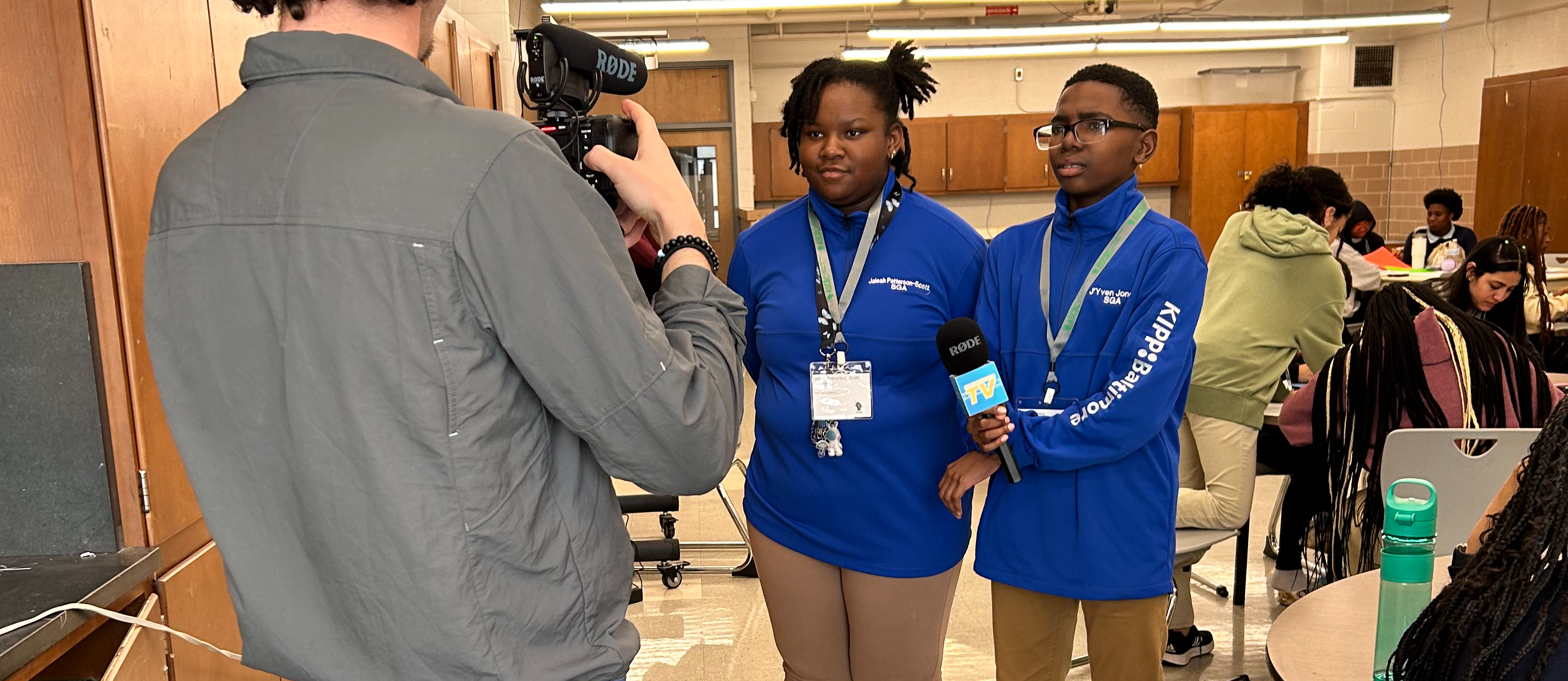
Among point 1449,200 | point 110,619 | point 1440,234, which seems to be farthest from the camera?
point 1440,234

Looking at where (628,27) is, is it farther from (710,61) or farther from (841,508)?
(841,508)

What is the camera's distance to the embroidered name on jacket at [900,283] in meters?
1.92

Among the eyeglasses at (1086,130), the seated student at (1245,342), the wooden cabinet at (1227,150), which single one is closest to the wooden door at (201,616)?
the eyeglasses at (1086,130)

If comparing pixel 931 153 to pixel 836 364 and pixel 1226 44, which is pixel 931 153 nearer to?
pixel 1226 44

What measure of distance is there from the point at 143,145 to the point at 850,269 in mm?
1205

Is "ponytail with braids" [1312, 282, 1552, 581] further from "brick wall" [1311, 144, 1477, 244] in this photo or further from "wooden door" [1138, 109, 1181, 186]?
"brick wall" [1311, 144, 1477, 244]

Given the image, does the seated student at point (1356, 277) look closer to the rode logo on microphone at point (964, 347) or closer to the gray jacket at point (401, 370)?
the rode logo on microphone at point (964, 347)

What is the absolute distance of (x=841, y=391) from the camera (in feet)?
6.15

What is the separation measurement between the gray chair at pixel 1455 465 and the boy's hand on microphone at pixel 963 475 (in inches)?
38.3

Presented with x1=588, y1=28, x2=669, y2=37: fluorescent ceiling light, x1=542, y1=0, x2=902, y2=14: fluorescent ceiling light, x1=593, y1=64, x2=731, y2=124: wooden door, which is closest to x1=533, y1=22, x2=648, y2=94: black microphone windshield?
x1=542, y1=0, x2=902, y2=14: fluorescent ceiling light

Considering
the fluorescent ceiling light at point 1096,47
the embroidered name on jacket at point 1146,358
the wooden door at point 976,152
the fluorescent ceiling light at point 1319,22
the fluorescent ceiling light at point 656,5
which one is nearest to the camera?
the embroidered name on jacket at point 1146,358

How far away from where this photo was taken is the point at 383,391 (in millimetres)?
925

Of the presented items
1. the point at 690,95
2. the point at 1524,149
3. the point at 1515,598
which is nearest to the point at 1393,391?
the point at 1515,598

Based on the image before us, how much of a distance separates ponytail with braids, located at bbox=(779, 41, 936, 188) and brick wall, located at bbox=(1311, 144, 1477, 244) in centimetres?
1052
